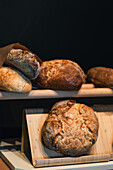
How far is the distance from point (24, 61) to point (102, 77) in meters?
0.68

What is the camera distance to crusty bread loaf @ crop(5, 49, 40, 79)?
83.6 inches

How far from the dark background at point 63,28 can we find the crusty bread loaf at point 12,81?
62 centimetres

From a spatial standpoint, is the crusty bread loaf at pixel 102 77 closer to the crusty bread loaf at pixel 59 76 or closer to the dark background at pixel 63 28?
the crusty bread loaf at pixel 59 76

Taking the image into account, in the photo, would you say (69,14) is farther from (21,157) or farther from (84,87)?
(21,157)

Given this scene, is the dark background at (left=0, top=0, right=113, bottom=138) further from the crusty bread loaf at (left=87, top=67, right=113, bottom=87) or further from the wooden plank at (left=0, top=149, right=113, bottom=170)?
the wooden plank at (left=0, top=149, right=113, bottom=170)

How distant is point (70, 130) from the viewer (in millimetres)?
2197

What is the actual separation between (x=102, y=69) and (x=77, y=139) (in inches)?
25.5

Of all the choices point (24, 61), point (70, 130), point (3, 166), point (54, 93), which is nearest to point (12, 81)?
point (24, 61)

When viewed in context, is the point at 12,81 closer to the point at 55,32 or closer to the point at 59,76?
the point at 59,76

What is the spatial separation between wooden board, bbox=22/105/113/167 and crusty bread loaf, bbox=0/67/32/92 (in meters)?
0.28

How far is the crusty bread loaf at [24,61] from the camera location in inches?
83.6

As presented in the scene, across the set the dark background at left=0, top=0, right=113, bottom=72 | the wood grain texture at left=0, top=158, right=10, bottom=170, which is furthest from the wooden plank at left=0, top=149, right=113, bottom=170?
the dark background at left=0, top=0, right=113, bottom=72

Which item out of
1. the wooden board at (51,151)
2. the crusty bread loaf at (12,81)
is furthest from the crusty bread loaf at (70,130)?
the crusty bread loaf at (12,81)

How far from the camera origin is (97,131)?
229cm
